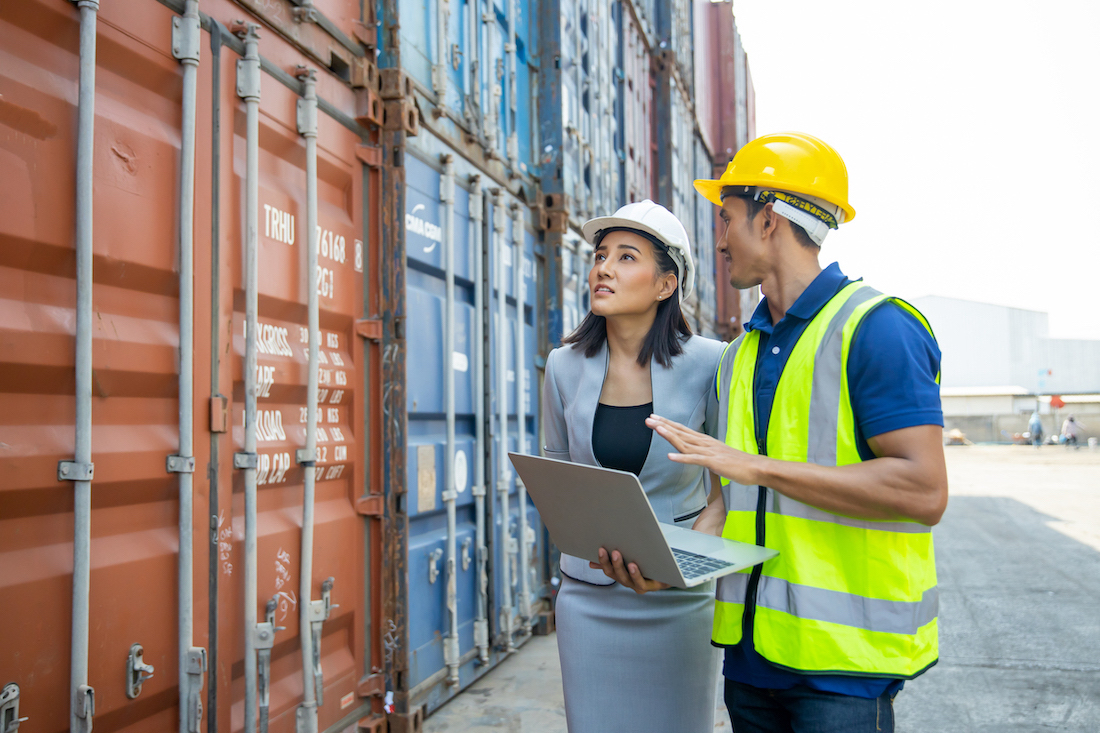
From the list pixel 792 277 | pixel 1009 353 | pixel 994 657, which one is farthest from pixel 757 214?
pixel 1009 353

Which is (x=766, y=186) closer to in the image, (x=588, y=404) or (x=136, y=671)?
(x=588, y=404)

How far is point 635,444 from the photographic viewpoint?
84.1 inches

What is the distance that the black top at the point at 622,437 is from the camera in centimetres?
A: 213

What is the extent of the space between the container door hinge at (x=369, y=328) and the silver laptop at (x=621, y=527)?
65.9 inches

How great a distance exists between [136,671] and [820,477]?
1.79m

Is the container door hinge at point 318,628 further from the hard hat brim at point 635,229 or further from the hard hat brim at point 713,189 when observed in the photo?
the hard hat brim at point 713,189

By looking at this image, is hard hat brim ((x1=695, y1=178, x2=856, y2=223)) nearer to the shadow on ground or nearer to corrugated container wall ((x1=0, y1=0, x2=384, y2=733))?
corrugated container wall ((x1=0, y1=0, x2=384, y2=733))

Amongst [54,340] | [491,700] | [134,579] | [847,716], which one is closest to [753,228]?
[847,716]

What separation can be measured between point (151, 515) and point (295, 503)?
688 mm

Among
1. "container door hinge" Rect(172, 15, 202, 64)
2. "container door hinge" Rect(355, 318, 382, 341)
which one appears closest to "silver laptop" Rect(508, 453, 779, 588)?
"container door hinge" Rect(172, 15, 202, 64)

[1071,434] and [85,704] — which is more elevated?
[85,704]

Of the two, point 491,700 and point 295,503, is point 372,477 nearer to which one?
point 295,503

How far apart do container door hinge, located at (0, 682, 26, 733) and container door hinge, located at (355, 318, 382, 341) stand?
174 cm

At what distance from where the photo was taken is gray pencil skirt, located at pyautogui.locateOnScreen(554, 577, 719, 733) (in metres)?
2.04
